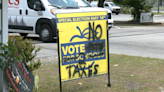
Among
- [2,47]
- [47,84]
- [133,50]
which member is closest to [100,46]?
[47,84]

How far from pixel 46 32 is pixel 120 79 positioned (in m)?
6.56

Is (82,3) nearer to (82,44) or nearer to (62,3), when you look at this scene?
(62,3)

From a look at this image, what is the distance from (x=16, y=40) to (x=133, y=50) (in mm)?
5488

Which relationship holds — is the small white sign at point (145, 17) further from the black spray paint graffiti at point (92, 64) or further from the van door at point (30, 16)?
the black spray paint graffiti at point (92, 64)

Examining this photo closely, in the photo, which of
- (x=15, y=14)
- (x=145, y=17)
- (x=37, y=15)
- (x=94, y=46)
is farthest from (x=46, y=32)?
(x=145, y=17)

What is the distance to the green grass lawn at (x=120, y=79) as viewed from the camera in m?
4.75

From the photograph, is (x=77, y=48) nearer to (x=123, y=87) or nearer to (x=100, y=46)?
(x=100, y=46)

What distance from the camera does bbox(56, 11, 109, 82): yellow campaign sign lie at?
14.2 ft

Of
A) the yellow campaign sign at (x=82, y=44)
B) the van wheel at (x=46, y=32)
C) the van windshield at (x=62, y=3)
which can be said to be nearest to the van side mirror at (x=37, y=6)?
the van windshield at (x=62, y=3)

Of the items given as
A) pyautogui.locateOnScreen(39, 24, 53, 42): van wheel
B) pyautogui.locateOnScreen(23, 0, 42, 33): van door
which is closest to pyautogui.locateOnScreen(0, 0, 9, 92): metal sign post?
pyautogui.locateOnScreen(39, 24, 53, 42): van wheel

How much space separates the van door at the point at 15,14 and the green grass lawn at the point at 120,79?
228 inches

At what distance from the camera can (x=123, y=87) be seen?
4.79m

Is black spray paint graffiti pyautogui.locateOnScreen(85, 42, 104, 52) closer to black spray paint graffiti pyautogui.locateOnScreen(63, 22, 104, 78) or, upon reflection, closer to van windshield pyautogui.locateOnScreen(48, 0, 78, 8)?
black spray paint graffiti pyautogui.locateOnScreen(63, 22, 104, 78)

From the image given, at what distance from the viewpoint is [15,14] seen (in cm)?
1185
